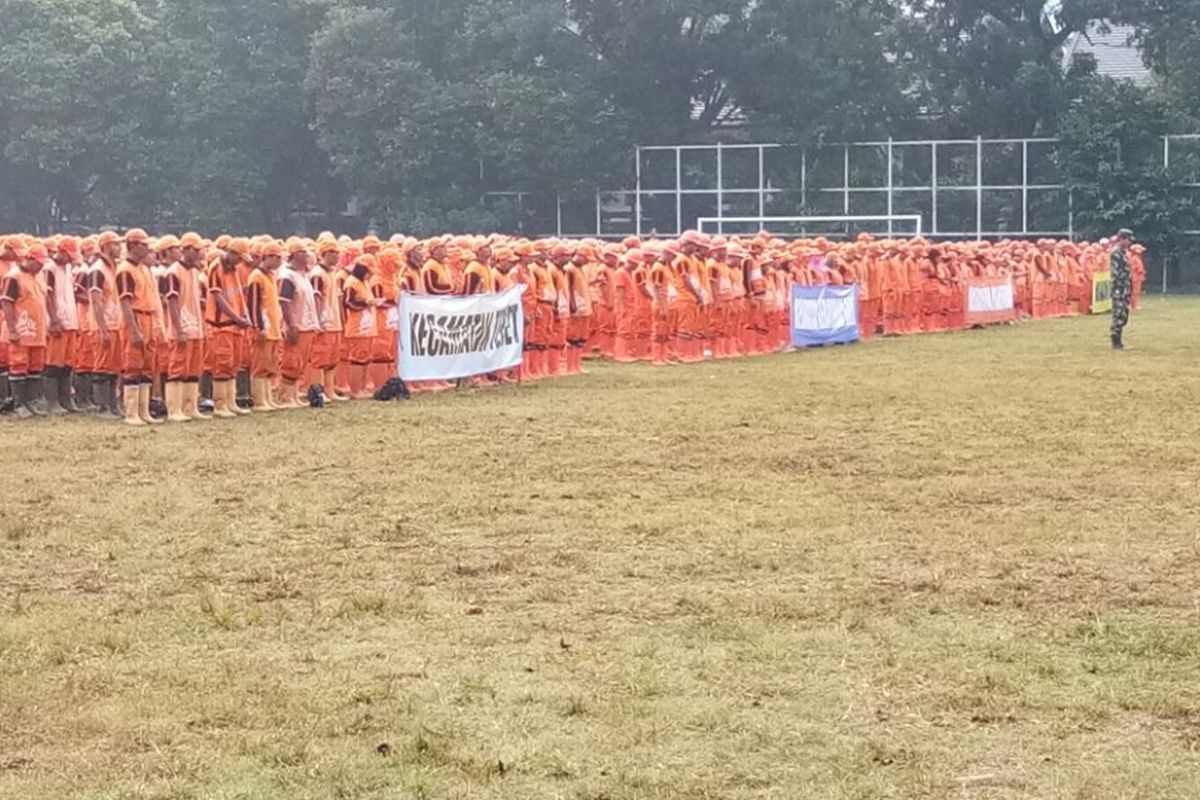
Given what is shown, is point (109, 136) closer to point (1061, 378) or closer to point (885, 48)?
point (885, 48)

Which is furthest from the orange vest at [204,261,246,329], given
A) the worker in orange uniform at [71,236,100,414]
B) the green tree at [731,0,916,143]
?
the green tree at [731,0,916,143]

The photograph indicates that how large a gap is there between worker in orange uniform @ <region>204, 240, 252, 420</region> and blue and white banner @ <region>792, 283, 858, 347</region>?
11.8 metres

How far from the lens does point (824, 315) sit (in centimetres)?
2800

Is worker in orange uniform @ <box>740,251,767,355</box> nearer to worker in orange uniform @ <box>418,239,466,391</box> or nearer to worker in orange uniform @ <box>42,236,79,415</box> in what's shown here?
worker in orange uniform @ <box>418,239,466,391</box>

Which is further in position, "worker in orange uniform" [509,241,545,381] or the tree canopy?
the tree canopy

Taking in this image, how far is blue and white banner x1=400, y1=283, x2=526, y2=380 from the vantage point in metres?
18.8

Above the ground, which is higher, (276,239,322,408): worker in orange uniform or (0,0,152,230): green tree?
(0,0,152,230): green tree

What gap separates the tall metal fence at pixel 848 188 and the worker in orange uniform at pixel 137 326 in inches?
1365

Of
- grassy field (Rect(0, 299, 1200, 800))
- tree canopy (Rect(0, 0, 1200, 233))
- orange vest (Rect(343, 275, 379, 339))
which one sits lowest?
grassy field (Rect(0, 299, 1200, 800))

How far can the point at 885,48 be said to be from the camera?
53375 millimetres

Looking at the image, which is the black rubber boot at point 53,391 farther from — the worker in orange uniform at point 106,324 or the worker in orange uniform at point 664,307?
the worker in orange uniform at point 664,307

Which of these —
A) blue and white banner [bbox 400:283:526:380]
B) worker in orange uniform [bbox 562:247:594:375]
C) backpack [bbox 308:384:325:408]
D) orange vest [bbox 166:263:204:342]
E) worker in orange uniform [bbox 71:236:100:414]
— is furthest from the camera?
worker in orange uniform [bbox 562:247:594:375]

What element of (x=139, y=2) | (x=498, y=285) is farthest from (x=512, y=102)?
(x=498, y=285)

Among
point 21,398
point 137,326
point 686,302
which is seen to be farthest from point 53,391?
point 686,302
